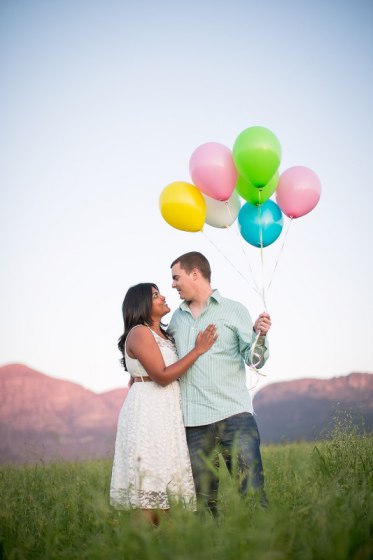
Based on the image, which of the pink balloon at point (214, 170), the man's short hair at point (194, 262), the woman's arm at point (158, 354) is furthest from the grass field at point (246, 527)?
the pink balloon at point (214, 170)

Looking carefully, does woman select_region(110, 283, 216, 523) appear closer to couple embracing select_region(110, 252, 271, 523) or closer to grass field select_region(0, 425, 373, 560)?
couple embracing select_region(110, 252, 271, 523)

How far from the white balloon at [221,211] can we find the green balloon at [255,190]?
0.40ft

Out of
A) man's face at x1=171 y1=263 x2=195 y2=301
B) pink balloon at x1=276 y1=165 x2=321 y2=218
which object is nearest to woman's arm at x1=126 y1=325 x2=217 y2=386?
man's face at x1=171 y1=263 x2=195 y2=301

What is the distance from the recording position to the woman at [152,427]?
9.45 ft

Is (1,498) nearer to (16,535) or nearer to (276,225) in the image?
(16,535)

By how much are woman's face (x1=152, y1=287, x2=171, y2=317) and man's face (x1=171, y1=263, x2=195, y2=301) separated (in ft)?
0.45

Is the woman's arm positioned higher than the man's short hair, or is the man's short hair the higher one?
the man's short hair

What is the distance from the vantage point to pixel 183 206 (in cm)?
376

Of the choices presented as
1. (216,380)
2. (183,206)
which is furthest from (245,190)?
(216,380)

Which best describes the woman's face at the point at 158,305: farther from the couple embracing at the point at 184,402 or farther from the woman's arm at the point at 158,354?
the woman's arm at the point at 158,354

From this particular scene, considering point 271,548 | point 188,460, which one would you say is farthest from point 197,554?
point 188,460

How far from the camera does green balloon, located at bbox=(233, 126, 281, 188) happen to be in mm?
3566

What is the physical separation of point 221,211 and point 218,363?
1387 millimetres

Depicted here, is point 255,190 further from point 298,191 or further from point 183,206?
point 183,206
